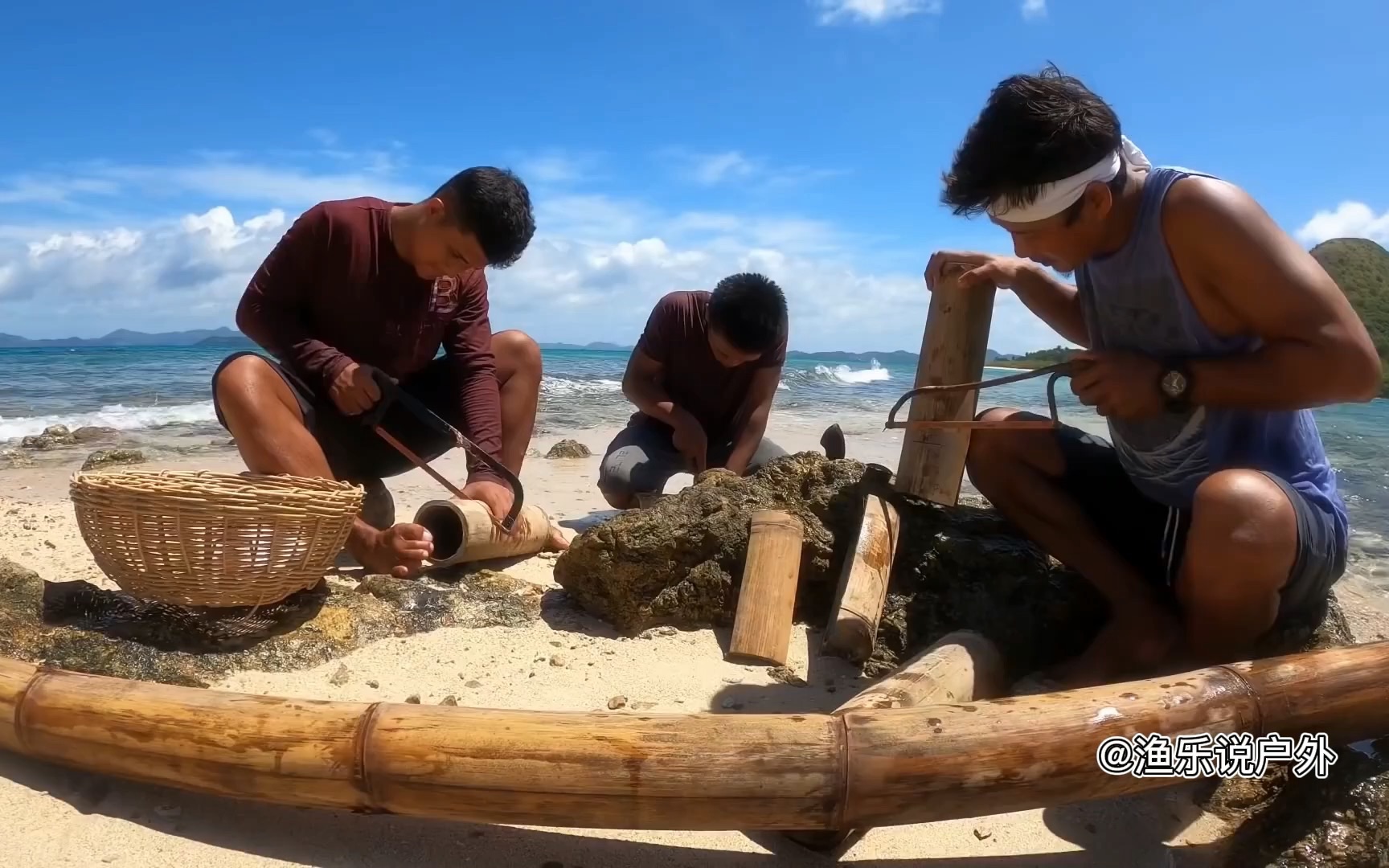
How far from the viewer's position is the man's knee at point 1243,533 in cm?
218

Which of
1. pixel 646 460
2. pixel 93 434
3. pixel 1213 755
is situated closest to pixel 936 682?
pixel 1213 755

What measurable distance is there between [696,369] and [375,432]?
6.67 feet

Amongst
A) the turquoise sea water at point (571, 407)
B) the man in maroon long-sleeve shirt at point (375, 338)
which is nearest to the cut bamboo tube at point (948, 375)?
the man in maroon long-sleeve shirt at point (375, 338)

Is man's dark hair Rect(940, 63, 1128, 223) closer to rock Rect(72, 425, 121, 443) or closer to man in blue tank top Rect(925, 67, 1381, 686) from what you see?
man in blue tank top Rect(925, 67, 1381, 686)

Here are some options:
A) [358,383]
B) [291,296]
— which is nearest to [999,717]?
[358,383]

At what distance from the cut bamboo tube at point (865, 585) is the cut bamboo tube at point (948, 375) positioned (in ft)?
0.63

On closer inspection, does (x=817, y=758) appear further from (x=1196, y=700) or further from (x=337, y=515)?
(x=337, y=515)

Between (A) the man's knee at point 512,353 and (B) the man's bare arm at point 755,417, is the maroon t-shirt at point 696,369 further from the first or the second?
(A) the man's knee at point 512,353

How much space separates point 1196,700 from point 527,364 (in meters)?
3.20

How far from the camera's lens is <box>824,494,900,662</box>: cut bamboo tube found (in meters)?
2.73

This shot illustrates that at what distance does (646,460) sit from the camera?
17.2 ft

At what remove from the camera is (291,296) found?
12.1ft

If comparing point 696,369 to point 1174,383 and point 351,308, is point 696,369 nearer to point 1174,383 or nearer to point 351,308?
point 351,308

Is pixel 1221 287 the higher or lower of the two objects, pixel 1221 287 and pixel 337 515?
the higher
